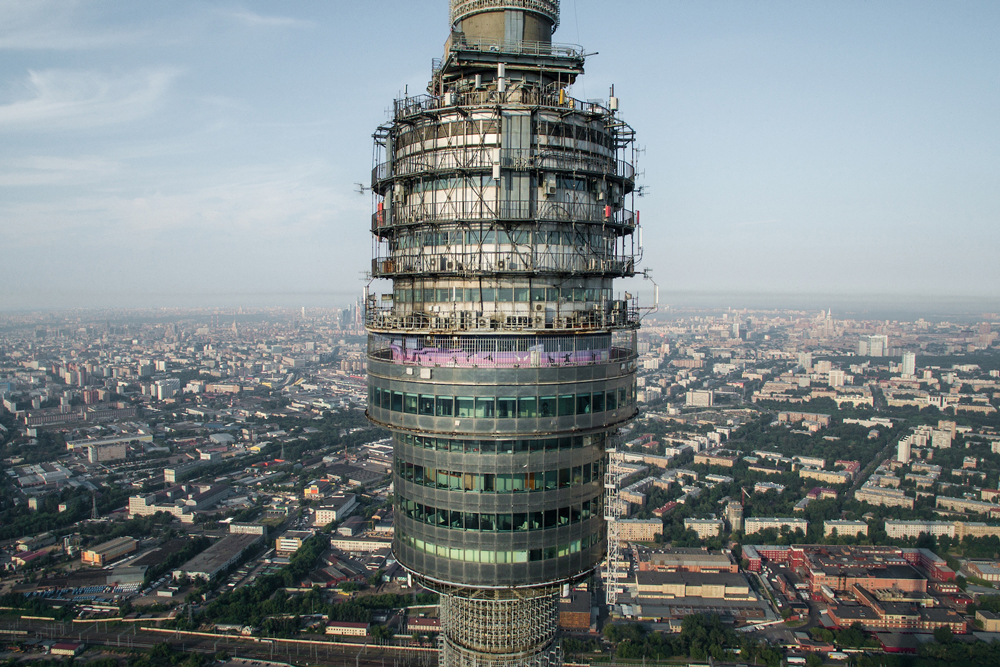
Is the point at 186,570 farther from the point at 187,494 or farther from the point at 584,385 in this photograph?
the point at 584,385

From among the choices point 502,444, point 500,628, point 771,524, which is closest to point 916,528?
point 771,524

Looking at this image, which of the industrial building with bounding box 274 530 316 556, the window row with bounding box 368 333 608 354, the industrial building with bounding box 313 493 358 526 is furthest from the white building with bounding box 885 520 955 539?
the window row with bounding box 368 333 608 354

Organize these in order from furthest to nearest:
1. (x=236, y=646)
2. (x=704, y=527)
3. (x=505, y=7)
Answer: (x=704, y=527) → (x=236, y=646) → (x=505, y=7)

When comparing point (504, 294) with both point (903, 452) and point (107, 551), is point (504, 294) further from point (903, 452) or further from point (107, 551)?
point (903, 452)

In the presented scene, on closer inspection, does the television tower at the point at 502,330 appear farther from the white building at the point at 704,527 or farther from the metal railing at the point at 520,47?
the white building at the point at 704,527

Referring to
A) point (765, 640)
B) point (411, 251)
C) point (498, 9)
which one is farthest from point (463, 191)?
point (765, 640)

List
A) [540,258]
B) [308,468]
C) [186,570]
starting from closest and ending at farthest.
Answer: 1. [540,258]
2. [186,570]
3. [308,468]

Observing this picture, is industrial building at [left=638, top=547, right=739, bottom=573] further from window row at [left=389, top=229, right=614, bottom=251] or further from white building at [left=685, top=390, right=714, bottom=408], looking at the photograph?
white building at [left=685, top=390, right=714, bottom=408]
